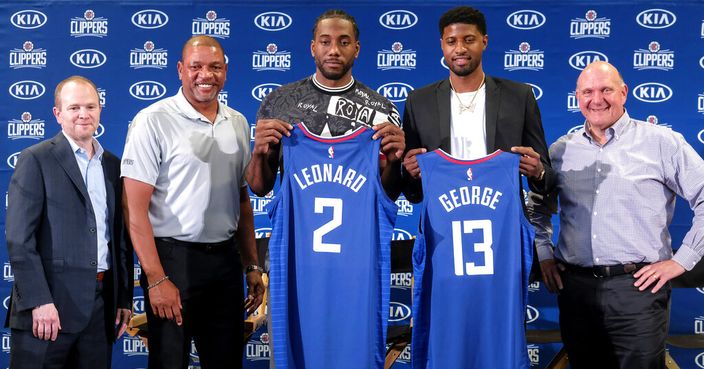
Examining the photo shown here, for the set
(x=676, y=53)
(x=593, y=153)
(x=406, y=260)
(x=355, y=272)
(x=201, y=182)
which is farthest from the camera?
(x=676, y=53)

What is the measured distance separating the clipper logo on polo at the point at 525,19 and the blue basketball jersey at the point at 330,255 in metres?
2.61

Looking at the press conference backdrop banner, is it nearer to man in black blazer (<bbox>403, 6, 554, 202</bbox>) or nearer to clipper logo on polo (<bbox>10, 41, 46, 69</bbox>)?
clipper logo on polo (<bbox>10, 41, 46, 69</bbox>)

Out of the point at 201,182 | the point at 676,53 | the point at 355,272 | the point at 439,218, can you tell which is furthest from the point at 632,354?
the point at 676,53

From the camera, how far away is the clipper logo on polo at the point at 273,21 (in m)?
4.96

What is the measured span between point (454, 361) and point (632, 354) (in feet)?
3.03

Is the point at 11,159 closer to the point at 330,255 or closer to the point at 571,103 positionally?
the point at 330,255

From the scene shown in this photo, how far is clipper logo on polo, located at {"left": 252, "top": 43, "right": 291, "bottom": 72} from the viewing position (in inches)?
196

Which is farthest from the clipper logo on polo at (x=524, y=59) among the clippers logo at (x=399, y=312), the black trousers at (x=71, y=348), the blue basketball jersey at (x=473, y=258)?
the black trousers at (x=71, y=348)

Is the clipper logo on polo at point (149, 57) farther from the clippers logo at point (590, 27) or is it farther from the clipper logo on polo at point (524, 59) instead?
the clippers logo at point (590, 27)

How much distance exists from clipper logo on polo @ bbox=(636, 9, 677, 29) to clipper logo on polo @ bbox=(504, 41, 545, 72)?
0.75 m

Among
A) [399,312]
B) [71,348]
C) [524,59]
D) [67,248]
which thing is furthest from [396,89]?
[71,348]

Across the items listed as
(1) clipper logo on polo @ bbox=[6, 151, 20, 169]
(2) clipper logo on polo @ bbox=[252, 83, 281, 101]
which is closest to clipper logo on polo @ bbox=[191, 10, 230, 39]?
(2) clipper logo on polo @ bbox=[252, 83, 281, 101]

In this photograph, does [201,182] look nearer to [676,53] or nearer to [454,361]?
[454,361]

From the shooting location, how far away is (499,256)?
8.89ft
